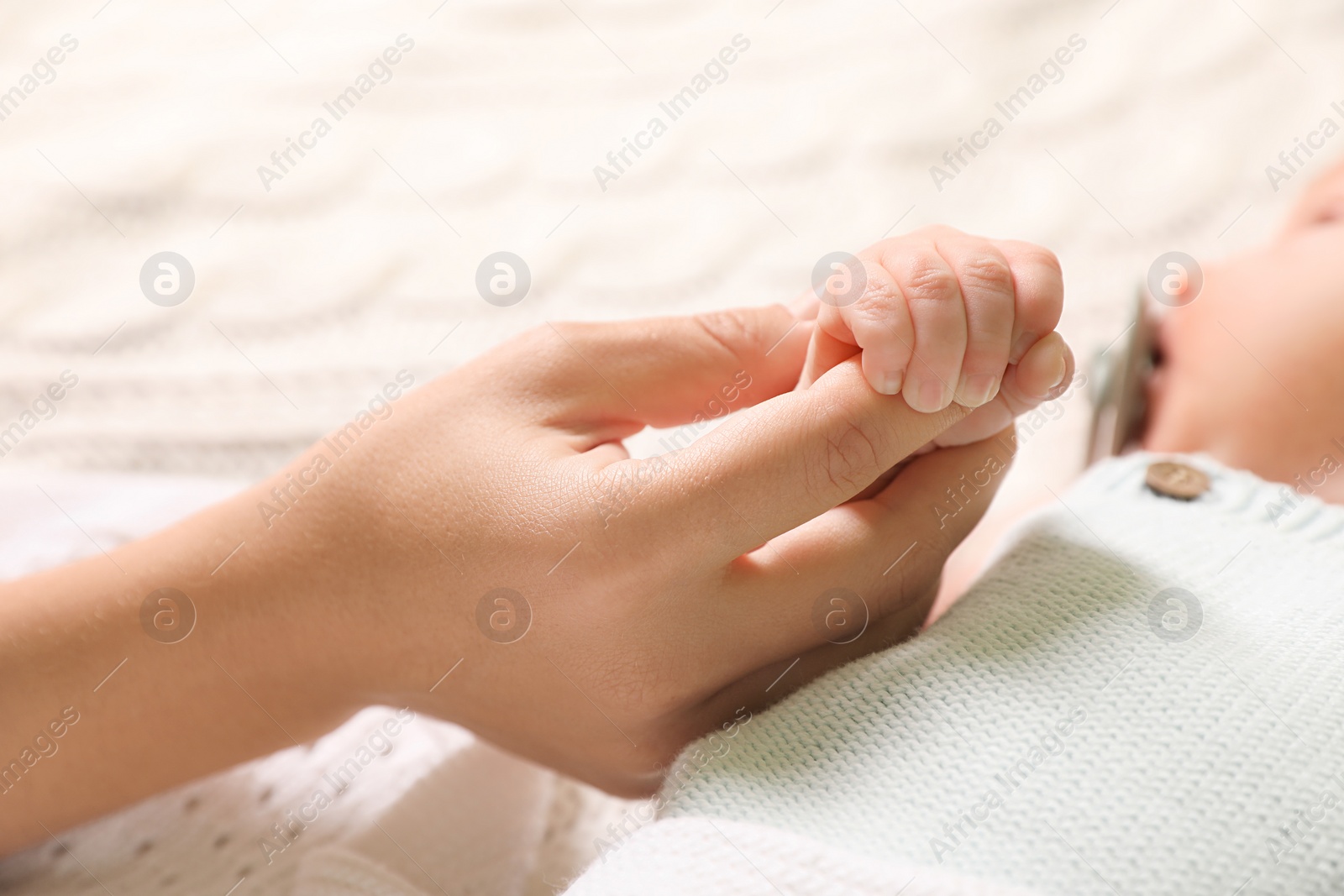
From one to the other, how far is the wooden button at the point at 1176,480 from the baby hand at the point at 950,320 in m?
0.21

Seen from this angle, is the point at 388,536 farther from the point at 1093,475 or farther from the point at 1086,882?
the point at 1093,475

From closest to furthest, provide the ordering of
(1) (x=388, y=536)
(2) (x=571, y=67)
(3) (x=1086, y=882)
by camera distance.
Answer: (3) (x=1086, y=882) < (1) (x=388, y=536) < (2) (x=571, y=67)

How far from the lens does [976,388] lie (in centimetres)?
68

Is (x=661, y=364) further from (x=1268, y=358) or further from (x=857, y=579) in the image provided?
(x=1268, y=358)

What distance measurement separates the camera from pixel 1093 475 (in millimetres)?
920

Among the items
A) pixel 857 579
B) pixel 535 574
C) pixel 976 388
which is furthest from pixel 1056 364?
pixel 535 574

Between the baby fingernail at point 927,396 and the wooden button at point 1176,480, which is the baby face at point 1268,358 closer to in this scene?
the wooden button at point 1176,480

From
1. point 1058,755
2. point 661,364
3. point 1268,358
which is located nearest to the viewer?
point 1058,755

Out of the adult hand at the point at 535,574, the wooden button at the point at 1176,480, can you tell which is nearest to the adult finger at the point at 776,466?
the adult hand at the point at 535,574

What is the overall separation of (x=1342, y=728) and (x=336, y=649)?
0.69 meters

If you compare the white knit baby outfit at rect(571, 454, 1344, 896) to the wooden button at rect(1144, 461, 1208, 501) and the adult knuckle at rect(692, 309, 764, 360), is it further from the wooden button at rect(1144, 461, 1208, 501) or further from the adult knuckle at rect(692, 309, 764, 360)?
the adult knuckle at rect(692, 309, 764, 360)

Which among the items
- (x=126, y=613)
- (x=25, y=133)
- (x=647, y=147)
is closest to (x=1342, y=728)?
(x=126, y=613)

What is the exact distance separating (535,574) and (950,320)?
33 cm

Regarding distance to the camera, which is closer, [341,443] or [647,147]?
[341,443]
